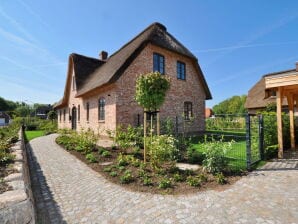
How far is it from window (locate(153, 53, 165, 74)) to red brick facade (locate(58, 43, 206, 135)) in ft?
0.90

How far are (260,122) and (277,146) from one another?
50.3 inches

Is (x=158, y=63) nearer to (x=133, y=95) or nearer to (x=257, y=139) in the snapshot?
(x=133, y=95)

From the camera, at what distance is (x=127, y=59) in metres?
11.5

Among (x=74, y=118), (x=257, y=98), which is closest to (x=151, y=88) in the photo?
(x=74, y=118)

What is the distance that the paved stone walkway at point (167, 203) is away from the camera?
3178mm

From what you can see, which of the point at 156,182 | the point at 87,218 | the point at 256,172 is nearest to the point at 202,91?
the point at 256,172

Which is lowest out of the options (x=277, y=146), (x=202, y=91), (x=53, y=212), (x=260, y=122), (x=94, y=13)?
(x=53, y=212)

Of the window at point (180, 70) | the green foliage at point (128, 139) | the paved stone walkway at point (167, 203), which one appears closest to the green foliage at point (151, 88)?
the green foliage at point (128, 139)

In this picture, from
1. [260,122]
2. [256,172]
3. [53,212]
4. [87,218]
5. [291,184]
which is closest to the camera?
[87,218]

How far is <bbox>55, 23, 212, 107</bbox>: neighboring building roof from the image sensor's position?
452 inches

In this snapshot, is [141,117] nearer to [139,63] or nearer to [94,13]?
[139,63]

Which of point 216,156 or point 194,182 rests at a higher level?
point 216,156

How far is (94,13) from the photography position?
392 inches

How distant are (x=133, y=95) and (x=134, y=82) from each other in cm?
84
